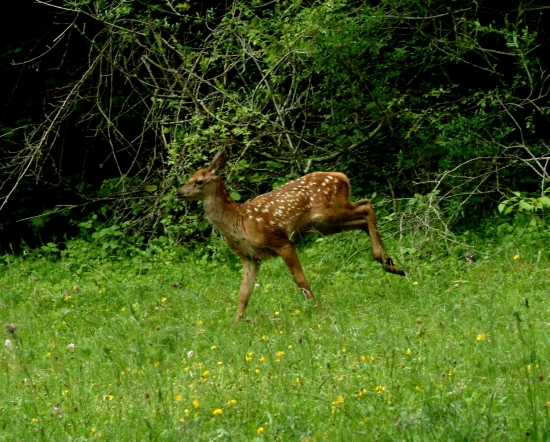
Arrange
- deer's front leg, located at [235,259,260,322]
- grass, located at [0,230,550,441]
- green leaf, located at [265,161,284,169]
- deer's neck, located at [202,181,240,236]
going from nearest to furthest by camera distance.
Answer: grass, located at [0,230,550,441] → deer's front leg, located at [235,259,260,322] → deer's neck, located at [202,181,240,236] → green leaf, located at [265,161,284,169]

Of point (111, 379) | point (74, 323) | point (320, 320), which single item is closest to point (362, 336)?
point (320, 320)

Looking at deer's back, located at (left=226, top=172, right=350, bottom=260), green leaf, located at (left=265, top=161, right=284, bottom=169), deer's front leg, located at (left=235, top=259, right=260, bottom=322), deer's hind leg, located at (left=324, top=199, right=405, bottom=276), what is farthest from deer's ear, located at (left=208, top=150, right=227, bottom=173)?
green leaf, located at (left=265, top=161, right=284, bottom=169)

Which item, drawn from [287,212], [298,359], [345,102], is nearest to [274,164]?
[345,102]

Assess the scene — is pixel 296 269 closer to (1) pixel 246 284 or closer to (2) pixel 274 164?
(1) pixel 246 284

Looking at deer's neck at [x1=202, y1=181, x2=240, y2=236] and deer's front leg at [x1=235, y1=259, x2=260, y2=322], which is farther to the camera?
deer's neck at [x1=202, y1=181, x2=240, y2=236]

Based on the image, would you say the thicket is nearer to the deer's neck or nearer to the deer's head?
the deer's head

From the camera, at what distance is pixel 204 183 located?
9672 mm

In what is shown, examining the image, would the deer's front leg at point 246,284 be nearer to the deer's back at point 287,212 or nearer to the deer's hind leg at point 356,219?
the deer's back at point 287,212

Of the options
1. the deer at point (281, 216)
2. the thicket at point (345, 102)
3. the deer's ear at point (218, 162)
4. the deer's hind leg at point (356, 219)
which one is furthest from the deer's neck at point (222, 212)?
the thicket at point (345, 102)

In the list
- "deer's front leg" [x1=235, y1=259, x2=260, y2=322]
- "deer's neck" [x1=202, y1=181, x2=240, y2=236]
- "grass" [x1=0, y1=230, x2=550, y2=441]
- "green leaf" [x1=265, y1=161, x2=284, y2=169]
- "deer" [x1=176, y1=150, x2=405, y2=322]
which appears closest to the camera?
"grass" [x1=0, y1=230, x2=550, y2=441]

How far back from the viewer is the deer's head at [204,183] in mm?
9664

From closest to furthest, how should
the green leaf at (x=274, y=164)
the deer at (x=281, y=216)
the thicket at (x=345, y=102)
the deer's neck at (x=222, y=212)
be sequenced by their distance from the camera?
the deer at (x=281, y=216)
the deer's neck at (x=222, y=212)
the thicket at (x=345, y=102)
the green leaf at (x=274, y=164)

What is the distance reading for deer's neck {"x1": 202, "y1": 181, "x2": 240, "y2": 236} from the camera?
9.41 metres

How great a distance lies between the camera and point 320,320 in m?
7.84
